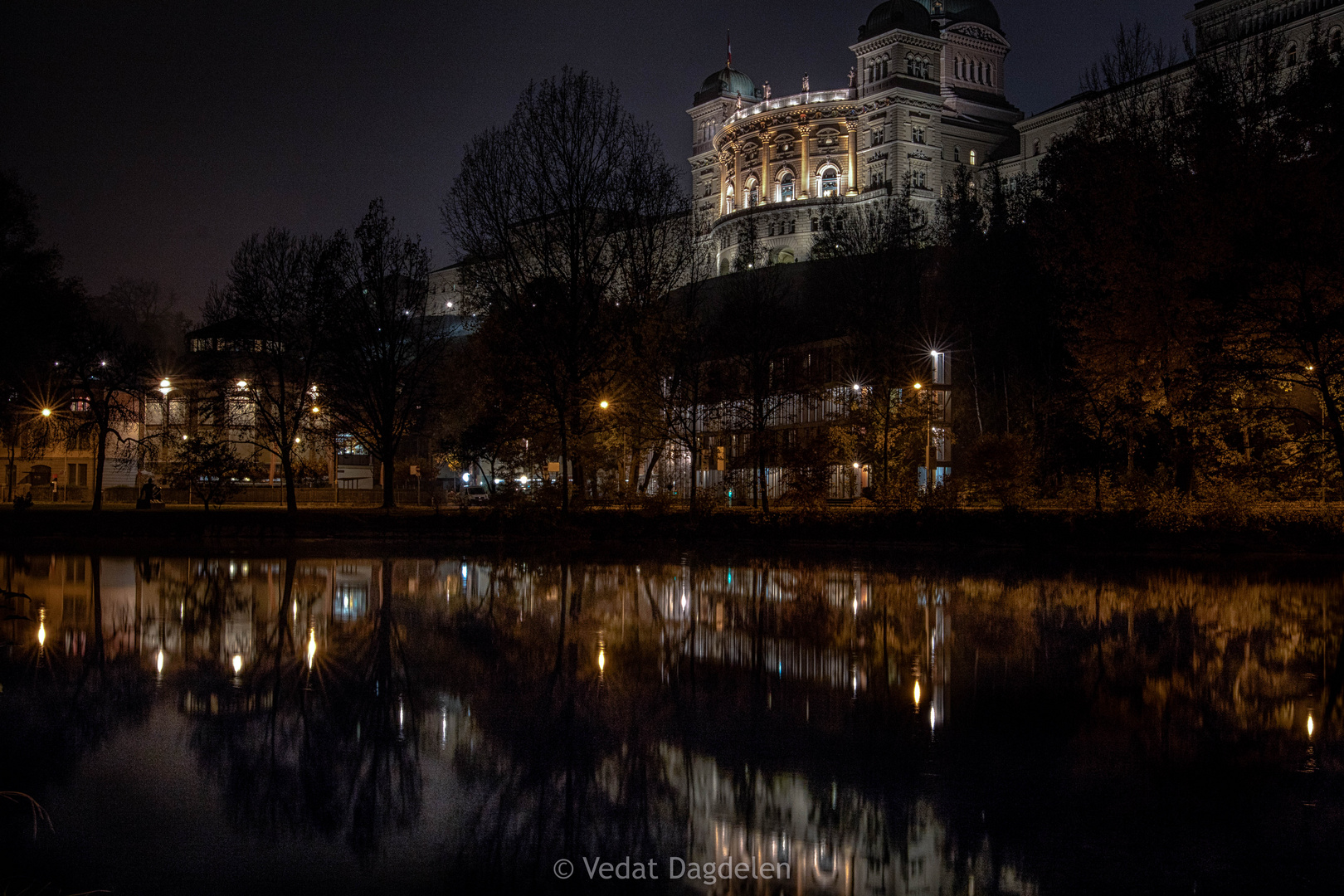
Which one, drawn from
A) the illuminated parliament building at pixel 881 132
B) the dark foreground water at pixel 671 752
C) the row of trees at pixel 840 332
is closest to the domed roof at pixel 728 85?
the illuminated parliament building at pixel 881 132

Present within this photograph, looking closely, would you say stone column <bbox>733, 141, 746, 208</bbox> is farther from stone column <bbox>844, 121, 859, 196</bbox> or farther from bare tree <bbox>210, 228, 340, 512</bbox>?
bare tree <bbox>210, 228, 340, 512</bbox>

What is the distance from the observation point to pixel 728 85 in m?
178

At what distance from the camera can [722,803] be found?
767 centimetres

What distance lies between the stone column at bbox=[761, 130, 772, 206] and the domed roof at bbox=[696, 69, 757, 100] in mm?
30848

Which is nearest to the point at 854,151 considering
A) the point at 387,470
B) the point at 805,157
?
the point at 805,157

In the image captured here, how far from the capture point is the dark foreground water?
6617 mm

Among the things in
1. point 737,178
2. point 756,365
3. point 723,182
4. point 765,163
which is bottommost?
point 756,365

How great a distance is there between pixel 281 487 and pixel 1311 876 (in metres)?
55.7

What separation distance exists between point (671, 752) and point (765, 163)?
14610 centimetres

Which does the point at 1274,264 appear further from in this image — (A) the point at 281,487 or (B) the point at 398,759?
(A) the point at 281,487

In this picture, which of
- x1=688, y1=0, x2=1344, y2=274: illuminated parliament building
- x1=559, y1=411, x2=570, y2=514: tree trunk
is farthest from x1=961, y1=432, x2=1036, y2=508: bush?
x1=688, y1=0, x2=1344, y2=274: illuminated parliament building

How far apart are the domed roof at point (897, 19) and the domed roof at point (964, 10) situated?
5.68 m

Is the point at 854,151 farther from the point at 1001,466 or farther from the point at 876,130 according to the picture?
the point at 1001,466

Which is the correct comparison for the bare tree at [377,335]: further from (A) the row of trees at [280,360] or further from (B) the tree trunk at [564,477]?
(B) the tree trunk at [564,477]
